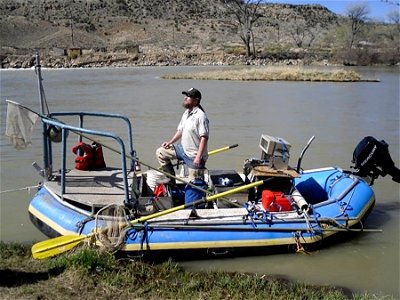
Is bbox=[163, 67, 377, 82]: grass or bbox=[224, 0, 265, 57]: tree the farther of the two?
bbox=[224, 0, 265, 57]: tree

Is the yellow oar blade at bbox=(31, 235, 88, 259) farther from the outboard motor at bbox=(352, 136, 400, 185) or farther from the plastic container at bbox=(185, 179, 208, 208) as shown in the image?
the outboard motor at bbox=(352, 136, 400, 185)

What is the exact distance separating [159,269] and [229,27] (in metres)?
77.2

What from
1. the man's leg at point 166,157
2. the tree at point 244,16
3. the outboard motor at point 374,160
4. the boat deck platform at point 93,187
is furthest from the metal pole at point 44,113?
the tree at point 244,16

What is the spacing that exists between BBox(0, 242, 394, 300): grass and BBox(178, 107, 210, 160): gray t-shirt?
1.49m

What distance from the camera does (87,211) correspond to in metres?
6.14

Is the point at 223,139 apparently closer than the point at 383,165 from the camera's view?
No

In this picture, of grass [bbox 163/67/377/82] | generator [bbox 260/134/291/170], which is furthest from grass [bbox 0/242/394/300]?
grass [bbox 163/67/377/82]

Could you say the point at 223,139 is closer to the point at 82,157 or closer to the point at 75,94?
the point at 82,157

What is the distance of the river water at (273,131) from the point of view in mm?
6090

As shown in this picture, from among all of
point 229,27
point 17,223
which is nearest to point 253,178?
point 17,223

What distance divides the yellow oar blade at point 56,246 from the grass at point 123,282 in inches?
4.1

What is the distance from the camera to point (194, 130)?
252 inches

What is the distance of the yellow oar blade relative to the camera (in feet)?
18.2

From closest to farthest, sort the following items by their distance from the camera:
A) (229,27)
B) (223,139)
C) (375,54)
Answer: (223,139)
(375,54)
(229,27)
